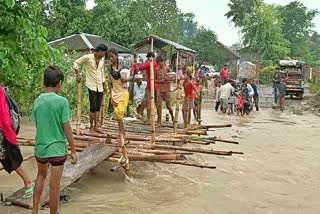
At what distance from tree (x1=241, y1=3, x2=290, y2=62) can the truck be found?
15310mm

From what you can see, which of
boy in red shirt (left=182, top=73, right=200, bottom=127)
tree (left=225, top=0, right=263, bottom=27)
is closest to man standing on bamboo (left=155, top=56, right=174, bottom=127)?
boy in red shirt (left=182, top=73, right=200, bottom=127)

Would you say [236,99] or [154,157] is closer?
[154,157]

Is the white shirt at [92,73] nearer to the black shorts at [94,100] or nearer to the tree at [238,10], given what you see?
the black shorts at [94,100]

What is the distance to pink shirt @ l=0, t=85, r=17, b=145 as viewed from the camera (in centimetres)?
468

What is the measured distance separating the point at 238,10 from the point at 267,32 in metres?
11.4

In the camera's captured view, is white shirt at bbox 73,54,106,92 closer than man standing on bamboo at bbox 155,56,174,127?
Yes

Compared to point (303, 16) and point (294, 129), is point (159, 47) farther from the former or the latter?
point (303, 16)

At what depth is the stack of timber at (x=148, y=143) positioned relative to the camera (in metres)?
6.43

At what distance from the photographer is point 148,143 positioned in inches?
288

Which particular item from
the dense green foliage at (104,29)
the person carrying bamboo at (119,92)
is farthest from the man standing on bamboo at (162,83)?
the person carrying bamboo at (119,92)

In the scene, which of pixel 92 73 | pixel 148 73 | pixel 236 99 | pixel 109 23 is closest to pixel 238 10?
pixel 109 23

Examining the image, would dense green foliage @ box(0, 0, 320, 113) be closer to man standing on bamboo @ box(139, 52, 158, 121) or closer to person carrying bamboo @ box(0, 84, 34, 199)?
person carrying bamboo @ box(0, 84, 34, 199)

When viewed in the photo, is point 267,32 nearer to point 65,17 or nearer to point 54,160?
point 65,17

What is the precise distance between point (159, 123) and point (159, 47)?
18.5 metres
